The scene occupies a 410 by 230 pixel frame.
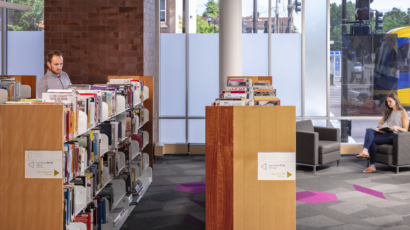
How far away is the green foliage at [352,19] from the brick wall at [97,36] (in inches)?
147

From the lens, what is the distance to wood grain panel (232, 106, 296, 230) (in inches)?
115

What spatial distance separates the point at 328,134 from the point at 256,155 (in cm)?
551

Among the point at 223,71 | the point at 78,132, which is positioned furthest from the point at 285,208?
the point at 223,71

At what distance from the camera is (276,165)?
2.95m

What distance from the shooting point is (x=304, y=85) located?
911 centimetres

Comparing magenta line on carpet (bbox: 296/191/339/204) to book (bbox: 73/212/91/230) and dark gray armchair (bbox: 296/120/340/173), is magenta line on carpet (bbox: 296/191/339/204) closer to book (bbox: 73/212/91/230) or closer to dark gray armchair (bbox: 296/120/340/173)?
dark gray armchair (bbox: 296/120/340/173)

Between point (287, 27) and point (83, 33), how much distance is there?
3924 millimetres

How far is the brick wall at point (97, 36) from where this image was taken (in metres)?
7.92

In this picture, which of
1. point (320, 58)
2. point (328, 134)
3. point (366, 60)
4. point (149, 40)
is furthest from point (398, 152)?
point (149, 40)

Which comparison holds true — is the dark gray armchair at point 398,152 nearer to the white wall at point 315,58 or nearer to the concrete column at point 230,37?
the white wall at point 315,58

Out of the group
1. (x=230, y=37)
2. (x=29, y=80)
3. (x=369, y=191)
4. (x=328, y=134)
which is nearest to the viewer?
(x=369, y=191)

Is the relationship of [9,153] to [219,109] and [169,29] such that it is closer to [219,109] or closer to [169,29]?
[219,109]

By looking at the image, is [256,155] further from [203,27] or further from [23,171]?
[203,27]

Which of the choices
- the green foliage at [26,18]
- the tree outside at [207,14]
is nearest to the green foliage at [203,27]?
the tree outside at [207,14]
